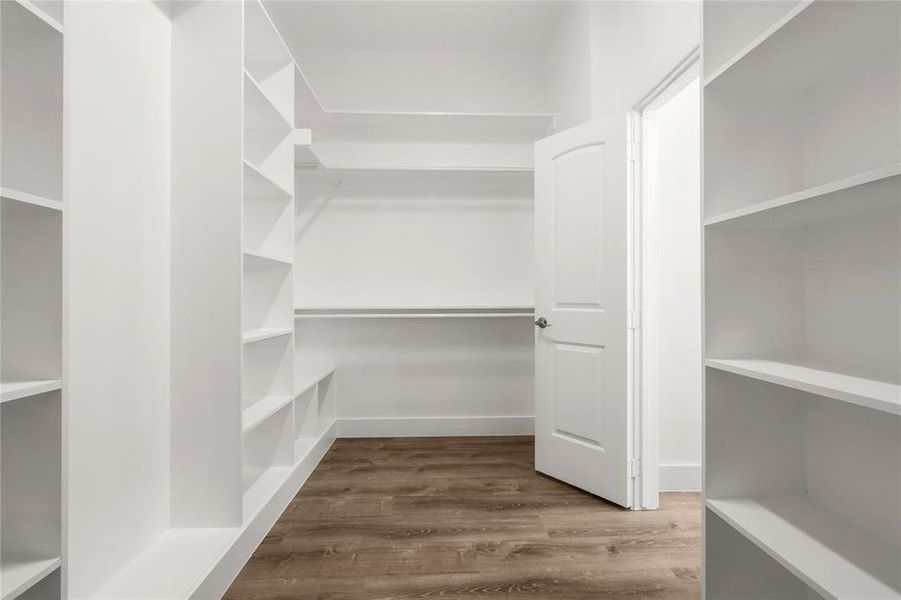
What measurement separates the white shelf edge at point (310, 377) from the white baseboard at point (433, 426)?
39 centimetres

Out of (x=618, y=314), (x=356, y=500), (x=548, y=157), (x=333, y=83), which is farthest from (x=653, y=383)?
(x=333, y=83)

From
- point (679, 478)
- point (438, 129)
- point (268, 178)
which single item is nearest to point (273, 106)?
point (268, 178)

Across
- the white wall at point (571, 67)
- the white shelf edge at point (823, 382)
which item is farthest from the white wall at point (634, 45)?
the white shelf edge at point (823, 382)

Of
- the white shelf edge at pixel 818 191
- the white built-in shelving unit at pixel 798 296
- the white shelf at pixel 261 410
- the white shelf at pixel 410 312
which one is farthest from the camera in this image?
the white shelf at pixel 410 312

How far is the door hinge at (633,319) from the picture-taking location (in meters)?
2.40

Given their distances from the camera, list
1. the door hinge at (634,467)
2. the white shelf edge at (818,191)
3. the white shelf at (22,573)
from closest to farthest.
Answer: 1. the white shelf edge at (818,191)
2. the white shelf at (22,573)
3. the door hinge at (634,467)

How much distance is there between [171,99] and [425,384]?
8.00ft

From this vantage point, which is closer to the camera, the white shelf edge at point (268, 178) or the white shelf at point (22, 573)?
the white shelf at point (22, 573)

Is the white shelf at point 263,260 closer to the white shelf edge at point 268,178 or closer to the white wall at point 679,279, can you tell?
the white shelf edge at point 268,178

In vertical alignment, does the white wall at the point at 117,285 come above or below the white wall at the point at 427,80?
below

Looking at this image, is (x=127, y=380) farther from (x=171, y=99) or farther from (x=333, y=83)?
(x=333, y=83)

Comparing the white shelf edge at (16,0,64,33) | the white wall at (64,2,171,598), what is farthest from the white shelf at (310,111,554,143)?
the white shelf edge at (16,0,64,33)

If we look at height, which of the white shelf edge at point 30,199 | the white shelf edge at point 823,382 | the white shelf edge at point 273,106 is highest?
the white shelf edge at point 273,106

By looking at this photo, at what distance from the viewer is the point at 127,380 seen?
1.62 meters
